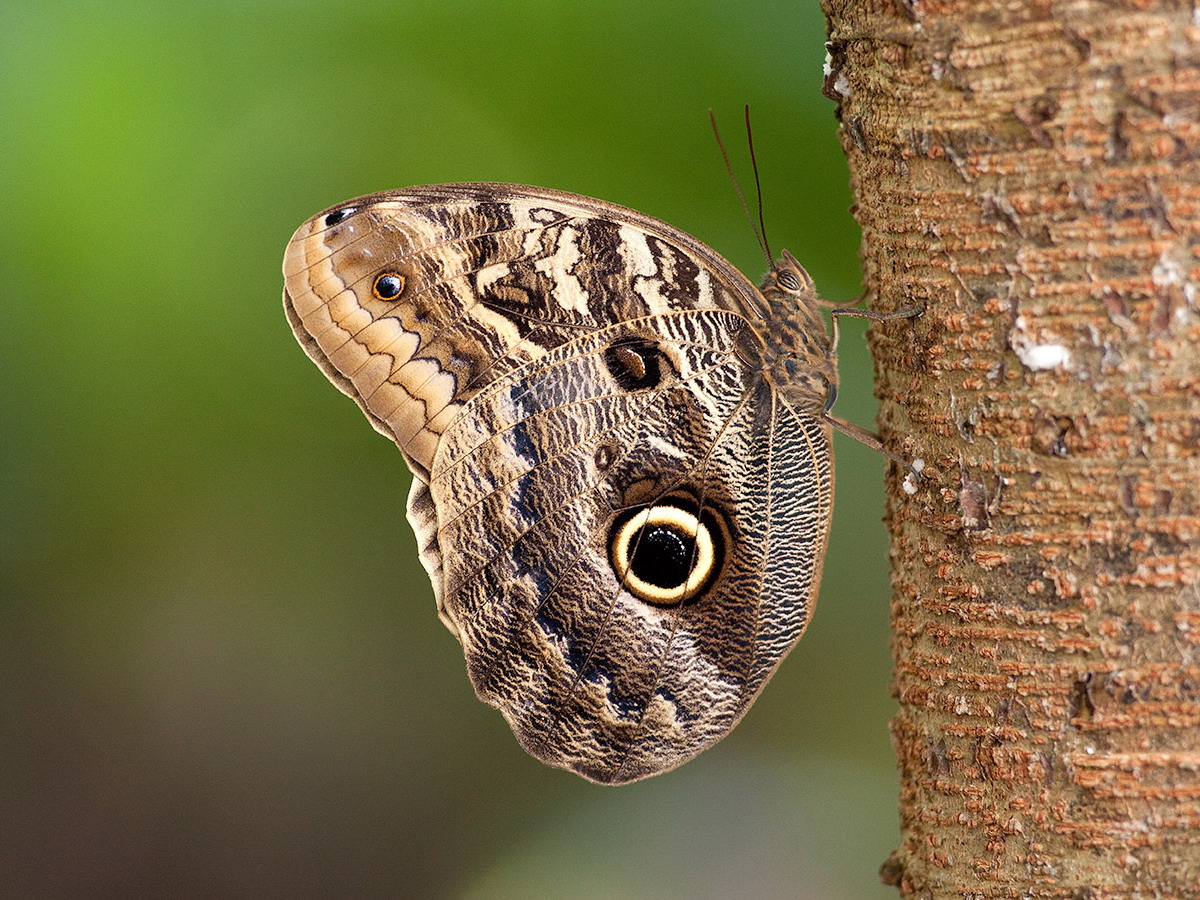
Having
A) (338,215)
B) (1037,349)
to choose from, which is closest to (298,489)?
(338,215)

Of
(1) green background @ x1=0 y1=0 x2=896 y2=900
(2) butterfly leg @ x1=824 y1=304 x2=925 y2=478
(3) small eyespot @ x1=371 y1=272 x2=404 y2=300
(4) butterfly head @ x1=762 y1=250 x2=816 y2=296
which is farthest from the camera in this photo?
(1) green background @ x1=0 y1=0 x2=896 y2=900

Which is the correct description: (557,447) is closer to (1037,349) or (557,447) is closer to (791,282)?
(791,282)

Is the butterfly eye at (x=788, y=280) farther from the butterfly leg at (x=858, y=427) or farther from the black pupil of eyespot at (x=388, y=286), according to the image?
the black pupil of eyespot at (x=388, y=286)

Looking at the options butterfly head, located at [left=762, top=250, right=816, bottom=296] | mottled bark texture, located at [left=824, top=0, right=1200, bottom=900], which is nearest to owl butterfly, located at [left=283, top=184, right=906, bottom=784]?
butterfly head, located at [left=762, top=250, right=816, bottom=296]

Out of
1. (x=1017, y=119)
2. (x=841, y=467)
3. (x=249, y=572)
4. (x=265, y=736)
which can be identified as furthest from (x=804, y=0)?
(x=265, y=736)

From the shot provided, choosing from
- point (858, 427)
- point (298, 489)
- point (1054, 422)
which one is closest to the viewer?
point (1054, 422)

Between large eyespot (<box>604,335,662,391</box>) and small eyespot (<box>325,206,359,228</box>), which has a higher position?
small eyespot (<box>325,206,359,228</box>)

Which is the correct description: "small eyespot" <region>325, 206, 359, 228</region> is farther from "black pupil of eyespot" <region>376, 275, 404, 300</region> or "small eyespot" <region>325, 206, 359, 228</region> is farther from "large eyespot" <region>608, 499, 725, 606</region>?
"large eyespot" <region>608, 499, 725, 606</region>

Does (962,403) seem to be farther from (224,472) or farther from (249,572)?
(249,572)
